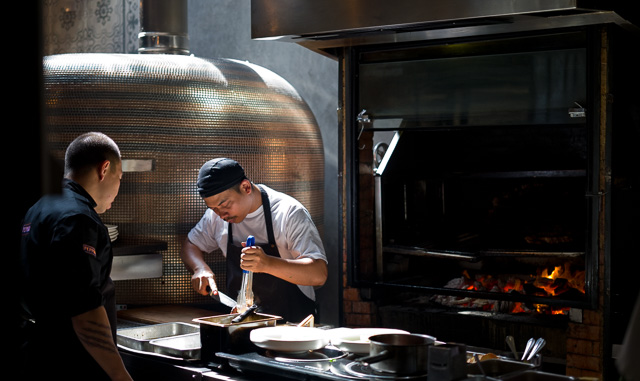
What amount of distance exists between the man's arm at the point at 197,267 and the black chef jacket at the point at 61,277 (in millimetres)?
1057

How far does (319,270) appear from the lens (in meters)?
3.94

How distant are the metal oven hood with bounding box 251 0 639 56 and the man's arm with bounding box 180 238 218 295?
1.31 metres

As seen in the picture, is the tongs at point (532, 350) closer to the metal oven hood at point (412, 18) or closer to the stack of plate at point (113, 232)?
the metal oven hood at point (412, 18)

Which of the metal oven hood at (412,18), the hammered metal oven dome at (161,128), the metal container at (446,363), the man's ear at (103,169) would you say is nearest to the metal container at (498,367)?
the metal container at (446,363)

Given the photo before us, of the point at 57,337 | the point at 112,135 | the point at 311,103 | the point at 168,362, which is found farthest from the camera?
the point at 311,103

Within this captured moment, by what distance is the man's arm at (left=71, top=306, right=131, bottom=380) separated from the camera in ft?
9.09

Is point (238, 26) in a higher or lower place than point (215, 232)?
higher

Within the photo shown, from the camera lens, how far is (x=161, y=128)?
14.9 feet

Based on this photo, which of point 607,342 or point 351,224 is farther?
point 351,224

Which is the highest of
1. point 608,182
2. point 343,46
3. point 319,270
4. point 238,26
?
point 238,26

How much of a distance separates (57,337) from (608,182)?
8.21ft

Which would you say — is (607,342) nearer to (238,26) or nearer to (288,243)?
(288,243)

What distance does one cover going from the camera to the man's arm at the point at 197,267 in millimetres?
4027

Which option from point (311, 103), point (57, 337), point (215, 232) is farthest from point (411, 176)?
point (57, 337)
